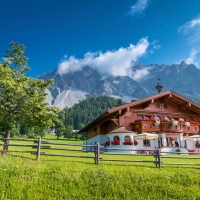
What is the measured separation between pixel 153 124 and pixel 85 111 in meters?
126

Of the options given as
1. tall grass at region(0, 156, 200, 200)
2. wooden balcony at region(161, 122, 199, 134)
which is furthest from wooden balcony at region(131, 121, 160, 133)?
tall grass at region(0, 156, 200, 200)

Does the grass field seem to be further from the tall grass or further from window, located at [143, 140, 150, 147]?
window, located at [143, 140, 150, 147]

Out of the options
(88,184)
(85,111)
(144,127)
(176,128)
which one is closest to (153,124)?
(144,127)

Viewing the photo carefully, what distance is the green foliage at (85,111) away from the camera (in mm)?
135375

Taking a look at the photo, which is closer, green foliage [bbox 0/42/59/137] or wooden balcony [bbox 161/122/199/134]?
green foliage [bbox 0/42/59/137]

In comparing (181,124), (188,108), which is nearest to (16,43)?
(181,124)

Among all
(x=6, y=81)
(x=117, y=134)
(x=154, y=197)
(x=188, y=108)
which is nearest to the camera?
(x=154, y=197)

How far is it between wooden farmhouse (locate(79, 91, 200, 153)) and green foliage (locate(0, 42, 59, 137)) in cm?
1023

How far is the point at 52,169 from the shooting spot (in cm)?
955

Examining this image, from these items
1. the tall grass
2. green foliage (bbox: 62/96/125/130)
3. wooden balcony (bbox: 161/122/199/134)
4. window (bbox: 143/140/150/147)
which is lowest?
the tall grass

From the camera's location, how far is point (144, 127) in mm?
28797

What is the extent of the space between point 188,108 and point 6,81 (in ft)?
87.8

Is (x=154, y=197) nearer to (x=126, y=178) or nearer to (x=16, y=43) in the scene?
(x=126, y=178)

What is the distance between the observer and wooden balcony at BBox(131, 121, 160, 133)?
2872cm
